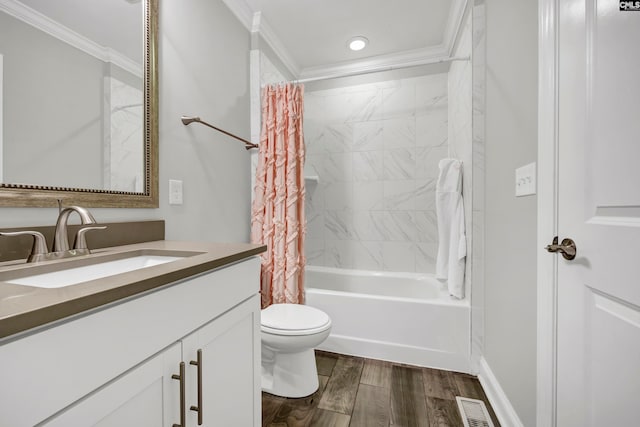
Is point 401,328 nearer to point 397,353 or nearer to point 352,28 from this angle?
point 397,353

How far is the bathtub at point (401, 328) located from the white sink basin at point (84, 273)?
1229mm

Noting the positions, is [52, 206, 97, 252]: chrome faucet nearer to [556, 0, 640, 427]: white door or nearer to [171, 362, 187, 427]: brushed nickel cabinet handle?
[171, 362, 187, 427]: brushed nickel cabinet handle

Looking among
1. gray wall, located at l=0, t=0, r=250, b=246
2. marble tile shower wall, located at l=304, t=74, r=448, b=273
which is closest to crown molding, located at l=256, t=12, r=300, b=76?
gray wall, located at l=0, t=0, r=250, b=246

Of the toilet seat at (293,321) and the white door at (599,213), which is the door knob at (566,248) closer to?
the white door at (599,213)

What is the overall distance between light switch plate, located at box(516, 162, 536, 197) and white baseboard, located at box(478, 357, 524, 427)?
3.02 feet

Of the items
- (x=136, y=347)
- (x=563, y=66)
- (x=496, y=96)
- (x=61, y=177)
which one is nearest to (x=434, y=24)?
(x=496, y=96)

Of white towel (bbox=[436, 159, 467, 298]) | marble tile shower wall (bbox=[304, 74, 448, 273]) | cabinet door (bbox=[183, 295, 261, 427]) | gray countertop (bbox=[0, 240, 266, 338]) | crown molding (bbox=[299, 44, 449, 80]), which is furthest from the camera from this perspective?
marble tile shower wall (bbox=[304, 74, 448, 273])

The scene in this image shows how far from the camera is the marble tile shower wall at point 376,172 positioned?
2.46 meters

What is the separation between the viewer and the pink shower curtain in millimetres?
1845

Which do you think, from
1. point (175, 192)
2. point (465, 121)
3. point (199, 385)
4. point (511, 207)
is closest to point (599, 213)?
point (511, 207)

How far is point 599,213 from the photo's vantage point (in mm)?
683

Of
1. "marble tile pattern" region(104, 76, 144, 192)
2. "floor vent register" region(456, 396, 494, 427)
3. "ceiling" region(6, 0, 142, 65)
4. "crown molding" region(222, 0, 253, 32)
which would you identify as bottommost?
"floor vent register" region(456, 396, 494, 427)

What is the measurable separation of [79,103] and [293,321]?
1.30 meters

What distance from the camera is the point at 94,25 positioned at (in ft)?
3.38
